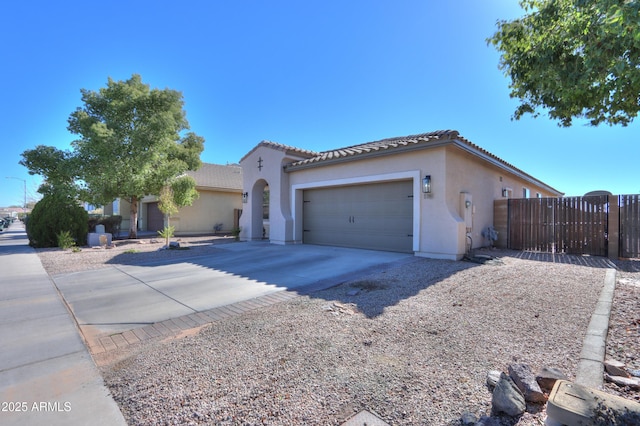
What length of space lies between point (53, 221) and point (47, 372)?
1410 cm

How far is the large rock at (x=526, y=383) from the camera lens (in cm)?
221

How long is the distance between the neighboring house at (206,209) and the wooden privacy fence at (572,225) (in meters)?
16.5

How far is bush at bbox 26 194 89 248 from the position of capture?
43.0 feet

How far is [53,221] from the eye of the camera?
1316 cm

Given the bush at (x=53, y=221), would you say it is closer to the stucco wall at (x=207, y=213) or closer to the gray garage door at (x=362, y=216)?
the stucco wall at (x=207, y=213)

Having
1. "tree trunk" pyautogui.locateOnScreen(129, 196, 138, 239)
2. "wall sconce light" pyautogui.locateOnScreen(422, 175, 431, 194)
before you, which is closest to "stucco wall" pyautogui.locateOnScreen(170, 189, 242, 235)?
"tree trunk" pyautogui.locateOnScreen(129, 196, 138, 239)

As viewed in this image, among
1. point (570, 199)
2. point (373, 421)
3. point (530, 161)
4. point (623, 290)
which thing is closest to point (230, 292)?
point (373, 421)

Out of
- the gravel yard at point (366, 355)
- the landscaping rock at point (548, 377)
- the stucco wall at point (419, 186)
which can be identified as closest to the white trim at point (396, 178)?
the stucco wall at point (419, 186)

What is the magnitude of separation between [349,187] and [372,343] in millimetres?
8122

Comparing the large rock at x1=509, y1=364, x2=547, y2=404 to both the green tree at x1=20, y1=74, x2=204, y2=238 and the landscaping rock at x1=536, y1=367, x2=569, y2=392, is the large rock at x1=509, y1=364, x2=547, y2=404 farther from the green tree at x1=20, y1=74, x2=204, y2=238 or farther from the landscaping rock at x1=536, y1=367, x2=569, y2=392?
the green tree at x1=20, y1=74, x2=204, y2=238

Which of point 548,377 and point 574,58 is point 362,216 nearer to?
point 574,58

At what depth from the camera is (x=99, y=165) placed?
545 inches

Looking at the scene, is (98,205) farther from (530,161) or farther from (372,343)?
(530,161)

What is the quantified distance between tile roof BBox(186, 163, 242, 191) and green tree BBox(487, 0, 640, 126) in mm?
18227
